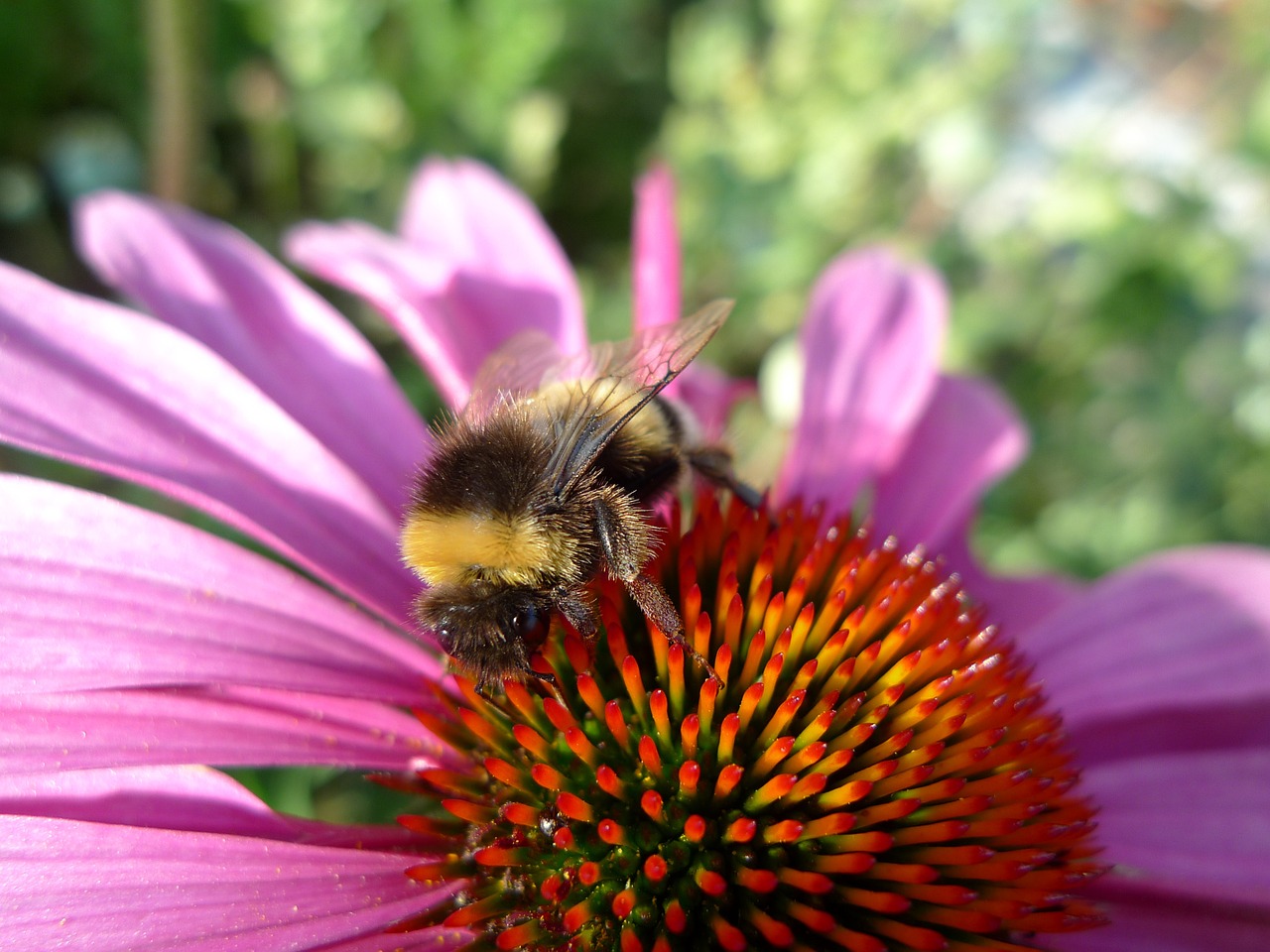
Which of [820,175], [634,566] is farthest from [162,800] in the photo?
[820,175]

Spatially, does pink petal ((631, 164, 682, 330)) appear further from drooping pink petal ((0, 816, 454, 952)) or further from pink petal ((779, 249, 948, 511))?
drooping pink petal ((0, 816, 454, 952))

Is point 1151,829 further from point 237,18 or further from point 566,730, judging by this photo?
point 237,18

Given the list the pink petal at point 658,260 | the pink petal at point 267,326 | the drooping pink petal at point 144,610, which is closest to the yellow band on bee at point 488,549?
the drooping pink petal at point 144,610

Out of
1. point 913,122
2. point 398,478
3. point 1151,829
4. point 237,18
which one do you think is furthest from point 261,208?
point 1151,829

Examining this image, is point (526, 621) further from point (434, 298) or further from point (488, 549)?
point (434, 298)

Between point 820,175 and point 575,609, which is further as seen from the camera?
point 820,175

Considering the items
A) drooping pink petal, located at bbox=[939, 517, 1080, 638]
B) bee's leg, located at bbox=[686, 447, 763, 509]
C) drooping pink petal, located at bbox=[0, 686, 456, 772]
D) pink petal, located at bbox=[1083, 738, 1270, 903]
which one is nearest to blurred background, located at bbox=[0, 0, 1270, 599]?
drooping pink petal, located at bbox=[939, 517, 1080, 638]

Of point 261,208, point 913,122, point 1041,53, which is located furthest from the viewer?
point 261,208
